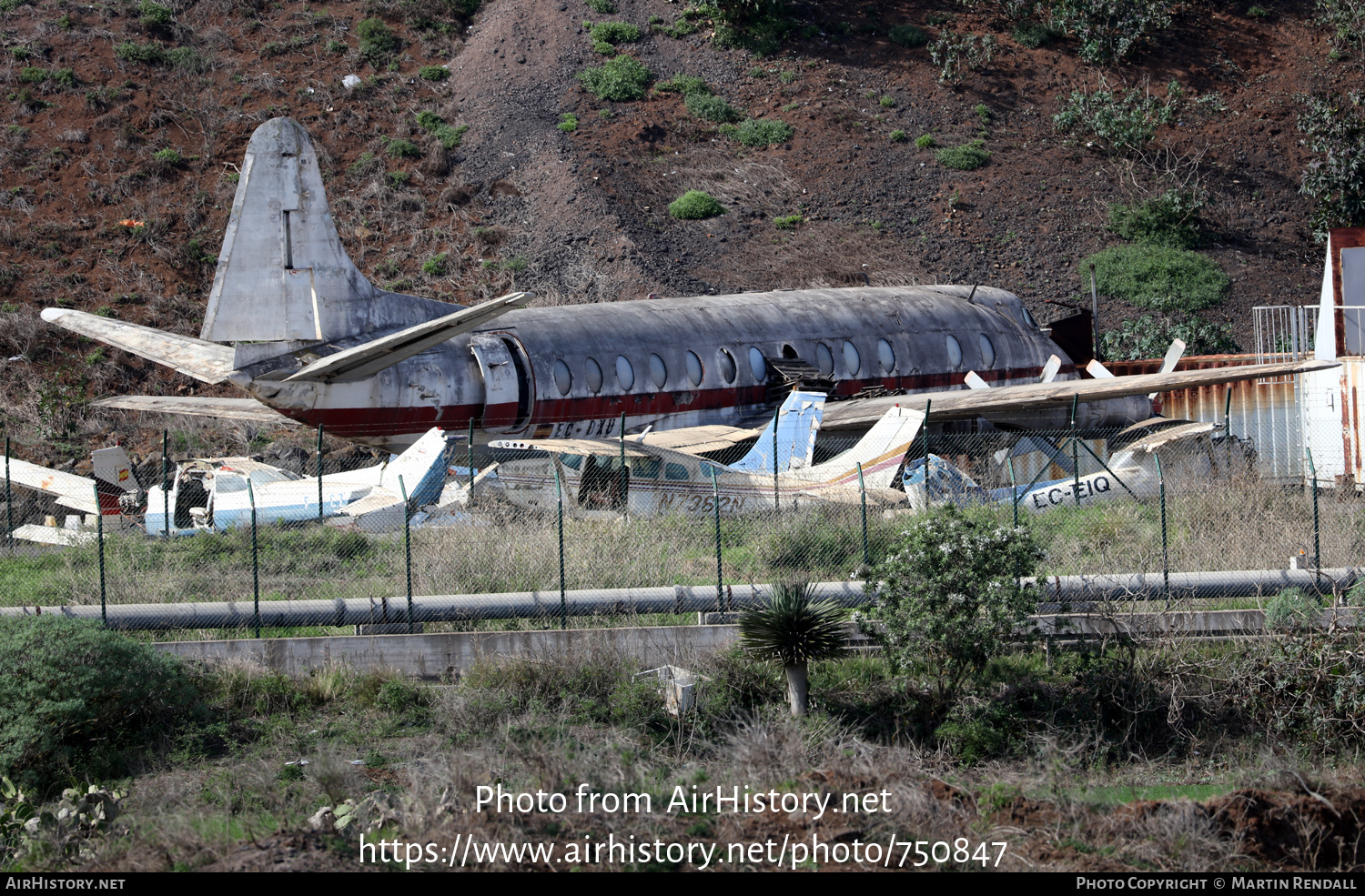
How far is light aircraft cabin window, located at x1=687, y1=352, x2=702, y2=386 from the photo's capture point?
24.2 meters

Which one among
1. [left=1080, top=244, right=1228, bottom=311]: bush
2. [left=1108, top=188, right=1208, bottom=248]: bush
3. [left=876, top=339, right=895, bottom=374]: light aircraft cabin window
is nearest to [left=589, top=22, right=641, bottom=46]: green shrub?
[left=1108, top=188, right=1208, bottom=248]: bush

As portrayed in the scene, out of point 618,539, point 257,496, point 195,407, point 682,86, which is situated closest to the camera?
point 618,539

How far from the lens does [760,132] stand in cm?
5284

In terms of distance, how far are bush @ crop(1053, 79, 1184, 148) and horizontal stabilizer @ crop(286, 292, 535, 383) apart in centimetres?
3905

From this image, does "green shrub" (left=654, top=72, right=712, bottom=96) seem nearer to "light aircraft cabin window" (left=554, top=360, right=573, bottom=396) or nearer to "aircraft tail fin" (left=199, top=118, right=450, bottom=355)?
"light aircraft cabin window" (left=554, top=360, right=573, bottom=396)

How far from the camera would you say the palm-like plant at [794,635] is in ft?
37.3

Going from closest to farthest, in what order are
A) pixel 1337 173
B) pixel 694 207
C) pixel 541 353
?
1. pixel 541 353
2. pixel 1337 173
3. pixel 694 207

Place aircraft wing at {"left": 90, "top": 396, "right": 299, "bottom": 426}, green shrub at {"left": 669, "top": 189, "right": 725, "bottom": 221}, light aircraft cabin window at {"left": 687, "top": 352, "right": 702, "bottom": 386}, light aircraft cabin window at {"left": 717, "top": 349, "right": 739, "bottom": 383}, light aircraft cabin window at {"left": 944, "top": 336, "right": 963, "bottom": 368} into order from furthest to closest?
green shrub at {"left": 669, "top": 189, "right": 725, "bottom": 221} < light aircraft cabin window at {"left": 944, "top": 336, "right": 963, "bottom": 368} < light aircraft cabin window at {"left": 717, "top": 349, "right": 739, "bottom": 383} < light aircraft cabin window at {"left": 687, "top": 352, "right": 702, "bottom": 386} < aircraft wing at {"left": 90, "top": 396, "right": 299, "bottom": 426}

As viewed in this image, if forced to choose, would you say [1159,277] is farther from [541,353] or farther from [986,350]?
[541,353]

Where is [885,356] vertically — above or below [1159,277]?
below

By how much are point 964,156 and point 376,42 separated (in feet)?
92.4

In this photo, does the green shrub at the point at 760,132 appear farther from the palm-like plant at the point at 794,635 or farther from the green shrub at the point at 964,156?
the palm-like plant at the point at 794,635

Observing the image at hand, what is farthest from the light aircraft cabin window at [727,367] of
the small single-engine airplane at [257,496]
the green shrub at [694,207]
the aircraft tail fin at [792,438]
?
the green shrub at [694,207]

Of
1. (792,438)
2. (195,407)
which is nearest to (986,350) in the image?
(792,438)
